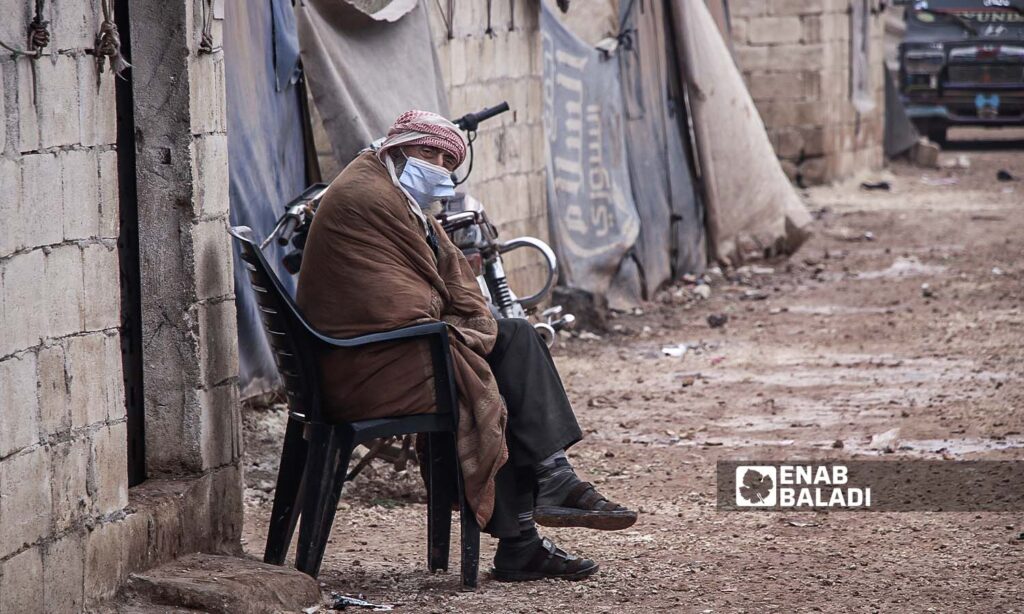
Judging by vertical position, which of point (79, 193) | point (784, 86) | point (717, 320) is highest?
point (784, 86)

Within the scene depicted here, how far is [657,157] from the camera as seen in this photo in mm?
10203

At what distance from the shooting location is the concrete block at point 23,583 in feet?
10.3

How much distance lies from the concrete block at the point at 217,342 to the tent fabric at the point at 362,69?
154 centimetres

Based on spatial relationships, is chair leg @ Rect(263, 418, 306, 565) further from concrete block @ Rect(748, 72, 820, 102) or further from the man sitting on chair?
concrete block @ Rect(748, 72, 820, 102)

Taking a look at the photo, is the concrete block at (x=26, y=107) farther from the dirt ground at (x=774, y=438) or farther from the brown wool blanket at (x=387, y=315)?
the dirt ground at (x=774, y=438)

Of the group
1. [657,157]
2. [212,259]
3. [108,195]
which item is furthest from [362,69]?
[657,157]

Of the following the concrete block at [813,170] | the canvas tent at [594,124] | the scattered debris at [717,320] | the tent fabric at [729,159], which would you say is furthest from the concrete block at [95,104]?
the concrete block at [813,170]

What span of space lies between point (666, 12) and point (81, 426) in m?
7.63

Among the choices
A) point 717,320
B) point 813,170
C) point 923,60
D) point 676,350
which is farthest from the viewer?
point 923,60

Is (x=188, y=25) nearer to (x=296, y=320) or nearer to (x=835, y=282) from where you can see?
(x=296, y=320)

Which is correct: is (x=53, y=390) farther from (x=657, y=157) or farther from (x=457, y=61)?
(x=657, y=157)

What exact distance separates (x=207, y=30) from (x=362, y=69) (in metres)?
1.88

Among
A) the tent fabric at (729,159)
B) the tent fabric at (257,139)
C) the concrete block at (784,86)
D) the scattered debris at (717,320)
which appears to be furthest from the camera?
the concrete block at (784,86)

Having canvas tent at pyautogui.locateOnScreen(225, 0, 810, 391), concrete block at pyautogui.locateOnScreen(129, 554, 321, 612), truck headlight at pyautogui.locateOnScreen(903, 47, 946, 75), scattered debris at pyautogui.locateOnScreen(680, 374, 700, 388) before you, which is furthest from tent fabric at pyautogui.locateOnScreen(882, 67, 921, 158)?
concrete block at pyautogui.locateOnScreen(129, 554, 321, 612)
